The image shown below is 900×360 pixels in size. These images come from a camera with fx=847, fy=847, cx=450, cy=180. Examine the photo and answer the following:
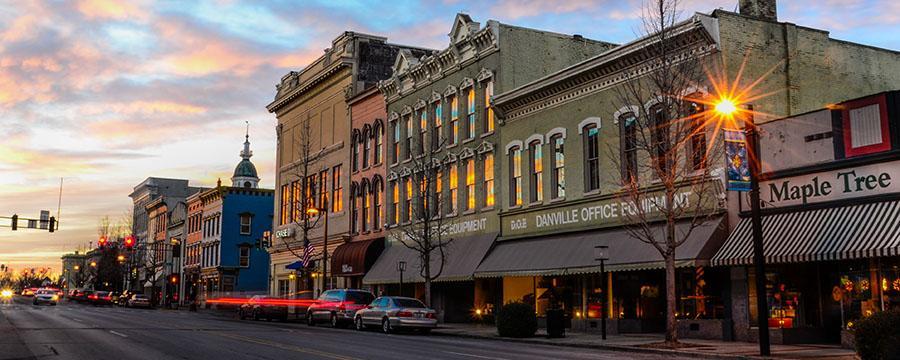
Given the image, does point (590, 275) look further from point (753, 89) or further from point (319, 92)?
point (319, 92)

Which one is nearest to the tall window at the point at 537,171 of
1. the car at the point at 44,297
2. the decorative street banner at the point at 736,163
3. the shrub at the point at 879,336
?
the decorative street banner at the point at 736,163

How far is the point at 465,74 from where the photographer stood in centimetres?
3922

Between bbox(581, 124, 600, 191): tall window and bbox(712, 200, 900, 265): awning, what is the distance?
684 cm

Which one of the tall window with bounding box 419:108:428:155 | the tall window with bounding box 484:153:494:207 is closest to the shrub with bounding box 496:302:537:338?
the tall window with bounding box 484:153:494:207

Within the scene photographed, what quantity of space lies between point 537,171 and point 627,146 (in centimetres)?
539

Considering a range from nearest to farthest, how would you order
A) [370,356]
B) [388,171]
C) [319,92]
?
[370,356]
[388,171]
[319,92]

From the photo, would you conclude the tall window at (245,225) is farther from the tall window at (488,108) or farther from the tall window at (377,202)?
the tall window at (488,108)

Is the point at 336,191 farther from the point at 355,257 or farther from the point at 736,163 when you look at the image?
the point at 736,163

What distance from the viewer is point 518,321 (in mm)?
27047

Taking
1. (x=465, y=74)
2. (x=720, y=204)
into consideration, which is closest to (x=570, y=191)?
(x=720, y=204)

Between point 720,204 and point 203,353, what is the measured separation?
15160 millimetres

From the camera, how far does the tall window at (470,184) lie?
1505 inches

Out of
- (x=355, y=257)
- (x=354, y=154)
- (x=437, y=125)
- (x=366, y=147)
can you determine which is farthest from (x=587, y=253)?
(x=354, y=154)

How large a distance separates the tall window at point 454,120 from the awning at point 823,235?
17.7 m
